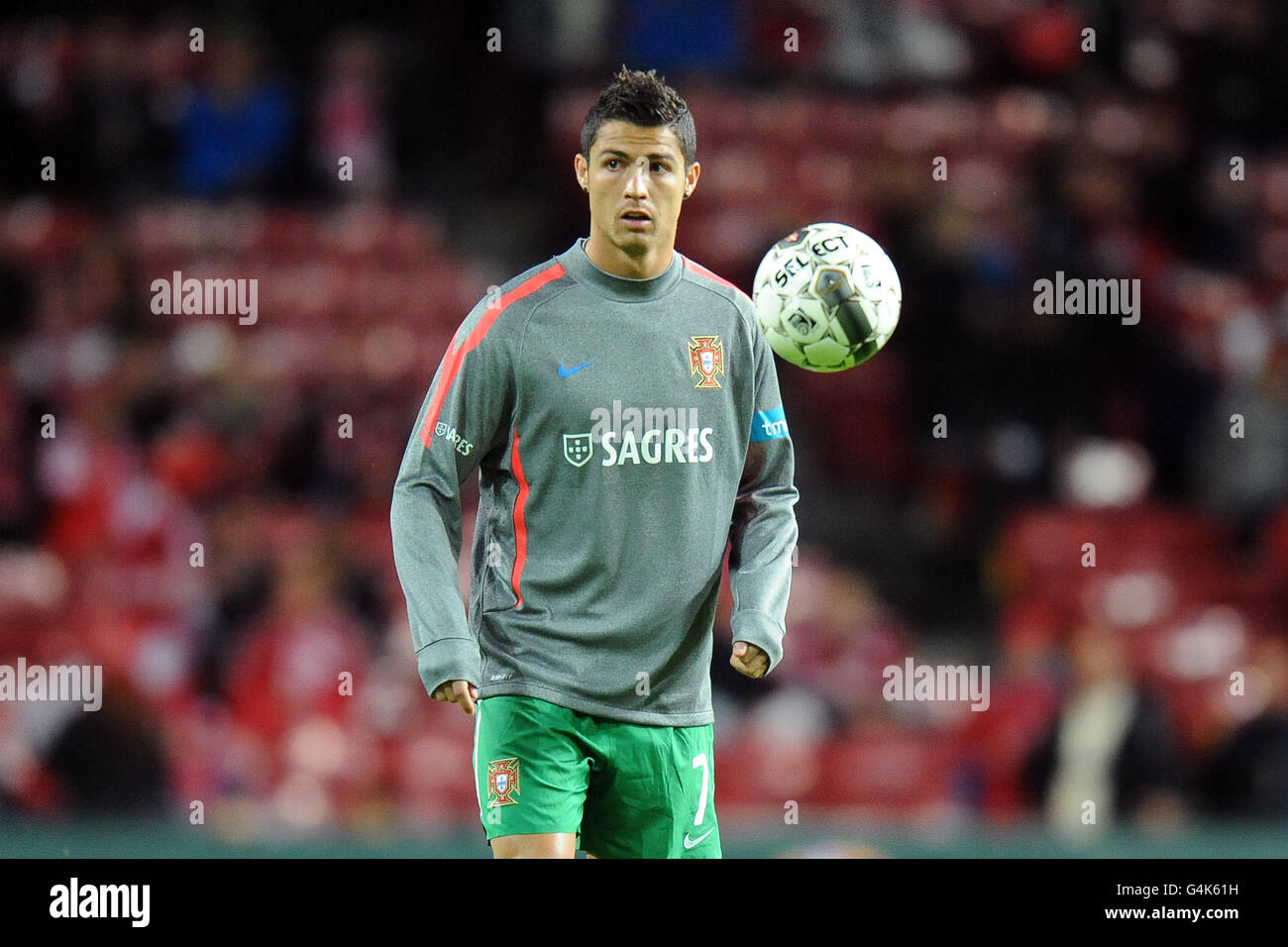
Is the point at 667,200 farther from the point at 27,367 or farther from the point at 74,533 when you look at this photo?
the point at 27,367

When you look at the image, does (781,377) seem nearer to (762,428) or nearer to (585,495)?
(762,428)

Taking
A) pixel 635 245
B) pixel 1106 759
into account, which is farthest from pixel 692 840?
pixel 1106 759

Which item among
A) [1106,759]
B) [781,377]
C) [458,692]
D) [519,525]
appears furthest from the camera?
[781,377]

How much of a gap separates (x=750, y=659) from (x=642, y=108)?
115 cm

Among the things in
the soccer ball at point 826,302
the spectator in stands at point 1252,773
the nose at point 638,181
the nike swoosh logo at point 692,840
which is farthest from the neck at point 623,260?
the spectator in stands at point 1252,773

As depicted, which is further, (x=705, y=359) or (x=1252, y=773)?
(x=1252, y=773)

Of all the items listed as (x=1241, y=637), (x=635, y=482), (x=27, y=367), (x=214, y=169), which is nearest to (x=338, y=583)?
(x=27, y=367)

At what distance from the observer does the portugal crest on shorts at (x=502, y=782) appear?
3.70 meters

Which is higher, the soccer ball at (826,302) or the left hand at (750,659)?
the soccer ball at (826,302)

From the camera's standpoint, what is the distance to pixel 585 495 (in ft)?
12.4

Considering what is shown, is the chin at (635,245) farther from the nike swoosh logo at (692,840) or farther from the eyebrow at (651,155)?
the nike swoosh logo at (692,840)

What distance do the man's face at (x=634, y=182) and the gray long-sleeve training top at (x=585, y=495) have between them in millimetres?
106

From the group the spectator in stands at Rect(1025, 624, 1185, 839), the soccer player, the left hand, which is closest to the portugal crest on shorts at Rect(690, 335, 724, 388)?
the soccer player

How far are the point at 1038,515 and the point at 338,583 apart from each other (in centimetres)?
350
